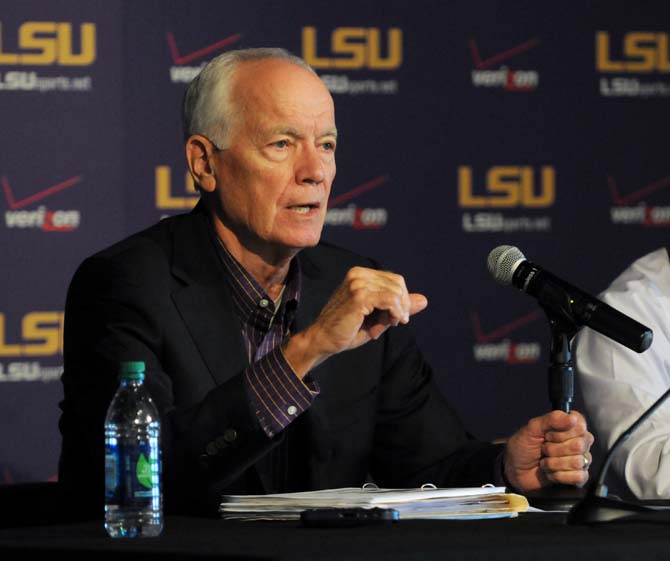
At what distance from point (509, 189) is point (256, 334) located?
244 cm

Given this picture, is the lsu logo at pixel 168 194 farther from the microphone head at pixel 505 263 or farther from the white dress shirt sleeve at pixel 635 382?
the microphone head at pixel 505 263

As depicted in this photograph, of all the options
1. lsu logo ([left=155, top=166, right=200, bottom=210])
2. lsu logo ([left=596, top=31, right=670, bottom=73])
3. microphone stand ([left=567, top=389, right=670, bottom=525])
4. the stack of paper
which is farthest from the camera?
lsu logo ([left=596, top=31, right=670, bottom=73])

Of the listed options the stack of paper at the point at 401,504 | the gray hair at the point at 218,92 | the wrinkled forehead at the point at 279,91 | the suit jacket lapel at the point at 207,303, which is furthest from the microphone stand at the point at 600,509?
the gray hair at the point at 218,92

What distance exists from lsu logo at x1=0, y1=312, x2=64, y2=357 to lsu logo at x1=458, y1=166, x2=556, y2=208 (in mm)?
1584

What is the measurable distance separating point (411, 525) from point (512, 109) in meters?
3.45

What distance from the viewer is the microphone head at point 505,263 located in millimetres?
2332

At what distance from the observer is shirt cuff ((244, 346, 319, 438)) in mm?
2283

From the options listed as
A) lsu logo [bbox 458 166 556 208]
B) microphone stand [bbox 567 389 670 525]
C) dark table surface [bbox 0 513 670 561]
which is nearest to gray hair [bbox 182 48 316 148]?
dark table surface [bbox 0 513 670 561]

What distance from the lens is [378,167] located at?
16.5 feet

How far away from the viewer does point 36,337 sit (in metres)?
4.65

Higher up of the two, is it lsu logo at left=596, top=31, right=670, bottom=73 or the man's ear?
lsu logo at left=596, top=31, right=670, bottom=73

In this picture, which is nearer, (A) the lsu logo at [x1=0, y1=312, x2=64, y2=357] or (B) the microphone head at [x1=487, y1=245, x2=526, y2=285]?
(B) the microphone head at [x1=487, y1=245, x2=526, y2=285]

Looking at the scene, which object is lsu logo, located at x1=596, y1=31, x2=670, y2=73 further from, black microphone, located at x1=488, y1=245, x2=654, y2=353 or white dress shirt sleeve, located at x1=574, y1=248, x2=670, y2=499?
black microphone, located at x1=488, y1=245, x2=654, y2=353

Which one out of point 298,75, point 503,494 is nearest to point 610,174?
point 298,75
